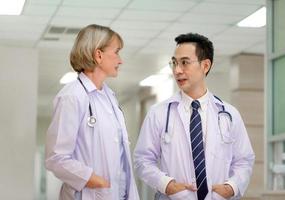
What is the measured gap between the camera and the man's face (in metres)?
3.37

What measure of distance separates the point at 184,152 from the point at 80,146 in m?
0.63

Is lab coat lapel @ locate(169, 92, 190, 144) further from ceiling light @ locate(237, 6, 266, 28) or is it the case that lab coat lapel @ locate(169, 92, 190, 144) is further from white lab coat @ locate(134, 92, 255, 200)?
ceiling light @ locate(237, 6, 266, 28)

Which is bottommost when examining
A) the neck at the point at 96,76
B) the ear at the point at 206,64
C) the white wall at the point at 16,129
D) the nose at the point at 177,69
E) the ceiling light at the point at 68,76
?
the white wall at the point at 16,129

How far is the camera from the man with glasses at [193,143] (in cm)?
327

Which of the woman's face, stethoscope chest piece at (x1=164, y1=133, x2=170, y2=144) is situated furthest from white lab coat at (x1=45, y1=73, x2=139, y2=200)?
stethoscope chest piece at (x1=164, y1=133, x2=170, y2=144)

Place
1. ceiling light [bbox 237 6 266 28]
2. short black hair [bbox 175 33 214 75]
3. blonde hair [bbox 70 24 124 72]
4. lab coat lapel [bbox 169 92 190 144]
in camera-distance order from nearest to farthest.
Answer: blonde hair [bbox 70 24 124 72] → lab coat lapel [bbox 169 92 190 144] → short black hair [bbox 175 33 214 75] → ceiling light [bbox 237 6 266 28]

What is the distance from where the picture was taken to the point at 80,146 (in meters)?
2.89

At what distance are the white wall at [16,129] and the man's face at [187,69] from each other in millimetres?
6737

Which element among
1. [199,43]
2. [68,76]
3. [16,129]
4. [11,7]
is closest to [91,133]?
[199,43]

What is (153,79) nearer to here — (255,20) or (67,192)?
(255,20)

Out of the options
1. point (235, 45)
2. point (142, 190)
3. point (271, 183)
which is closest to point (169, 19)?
point (235, 45)

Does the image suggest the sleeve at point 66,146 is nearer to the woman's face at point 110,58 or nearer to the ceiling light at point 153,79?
the woman's face at point 110,58

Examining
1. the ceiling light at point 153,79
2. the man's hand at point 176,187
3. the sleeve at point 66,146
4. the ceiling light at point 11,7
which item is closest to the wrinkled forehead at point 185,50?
the man's hand at point 176,187

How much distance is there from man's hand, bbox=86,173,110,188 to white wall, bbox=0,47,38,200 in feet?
23.6
